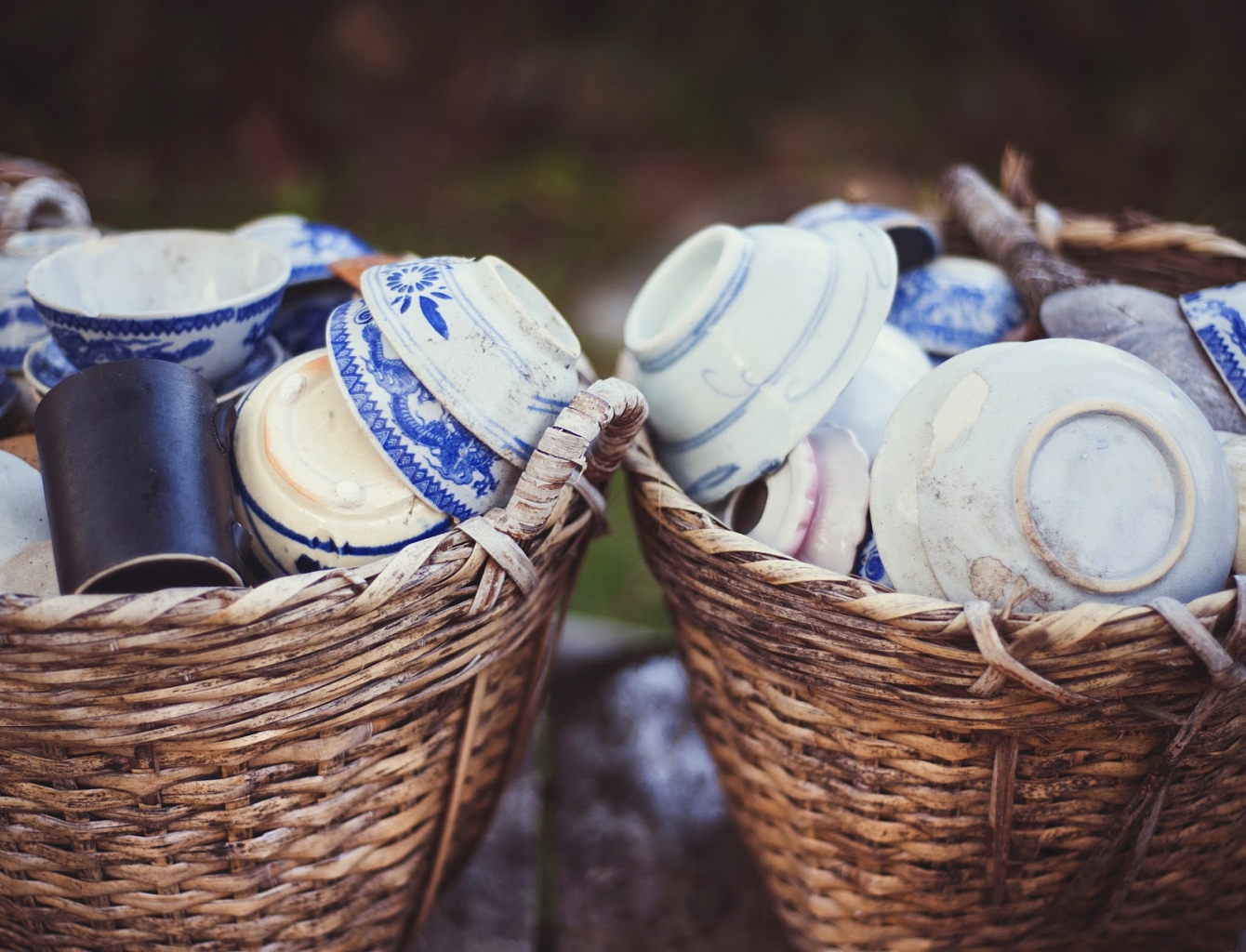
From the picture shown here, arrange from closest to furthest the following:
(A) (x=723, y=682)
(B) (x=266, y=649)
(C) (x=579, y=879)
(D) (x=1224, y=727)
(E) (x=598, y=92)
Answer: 1. (B) (x=266, y=649)
2. (D) (x=1224, y=727)
3. (A) (x=723, y=682)
4. (C) (x=579, y=879)
5. (E) (x=598, y=92)

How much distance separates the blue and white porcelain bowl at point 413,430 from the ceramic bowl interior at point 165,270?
13.4 inches

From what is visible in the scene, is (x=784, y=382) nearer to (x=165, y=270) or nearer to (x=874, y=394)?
(x=874, y=394)

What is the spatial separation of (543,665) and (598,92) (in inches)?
158

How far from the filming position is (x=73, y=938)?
117cm

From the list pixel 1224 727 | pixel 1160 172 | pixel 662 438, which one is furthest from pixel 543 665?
pixel 1160 172

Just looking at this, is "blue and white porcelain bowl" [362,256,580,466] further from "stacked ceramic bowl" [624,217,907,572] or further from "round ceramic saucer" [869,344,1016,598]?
"round ceramic saucer" [869,344,1016,598]

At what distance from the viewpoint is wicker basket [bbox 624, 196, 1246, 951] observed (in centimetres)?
101

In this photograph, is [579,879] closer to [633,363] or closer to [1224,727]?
[633,363]

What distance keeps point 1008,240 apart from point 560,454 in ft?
3.35

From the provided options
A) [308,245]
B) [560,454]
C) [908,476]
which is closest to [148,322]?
[308,245]

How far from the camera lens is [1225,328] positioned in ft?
4.48

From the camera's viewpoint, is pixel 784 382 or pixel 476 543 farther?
pixel 784 382

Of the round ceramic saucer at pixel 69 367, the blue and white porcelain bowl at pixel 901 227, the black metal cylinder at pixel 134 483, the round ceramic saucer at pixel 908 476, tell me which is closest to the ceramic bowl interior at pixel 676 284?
the blue and white porcelain bowl at pixel 901 227

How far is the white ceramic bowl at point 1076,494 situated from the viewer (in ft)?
3.52
